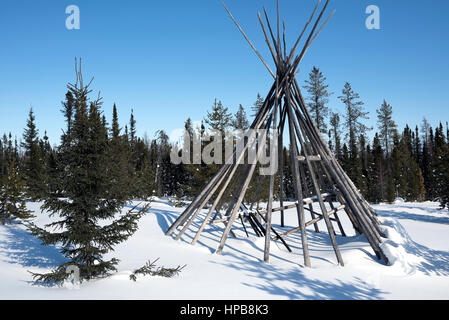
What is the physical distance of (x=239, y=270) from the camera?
230 inches

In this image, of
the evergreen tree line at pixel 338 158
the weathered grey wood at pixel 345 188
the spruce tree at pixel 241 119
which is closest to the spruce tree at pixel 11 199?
the evergreen tree line at pixel 338 158

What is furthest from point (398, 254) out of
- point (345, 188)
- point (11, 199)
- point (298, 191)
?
point (11, 199)

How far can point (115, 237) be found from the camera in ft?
16.1

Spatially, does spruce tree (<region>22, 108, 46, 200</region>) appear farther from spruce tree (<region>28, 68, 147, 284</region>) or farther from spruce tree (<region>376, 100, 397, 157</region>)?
spruce tree (<region>376, 100, 397, 157</region>)

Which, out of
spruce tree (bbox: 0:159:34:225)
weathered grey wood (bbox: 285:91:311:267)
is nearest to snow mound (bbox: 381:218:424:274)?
weathered grey wood (bbox: 285:91:311:267)

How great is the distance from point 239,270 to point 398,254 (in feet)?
11.9

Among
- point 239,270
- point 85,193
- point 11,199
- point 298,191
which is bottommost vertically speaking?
point 239,270

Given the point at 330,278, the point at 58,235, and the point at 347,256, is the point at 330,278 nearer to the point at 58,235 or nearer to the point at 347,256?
the point at 347,256

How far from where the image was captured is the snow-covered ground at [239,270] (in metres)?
4.60

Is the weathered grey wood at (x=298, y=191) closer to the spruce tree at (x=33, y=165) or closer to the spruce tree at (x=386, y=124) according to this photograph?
the spruce tree at (x=33, y=165)

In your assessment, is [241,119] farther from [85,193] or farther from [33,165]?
[85,193]

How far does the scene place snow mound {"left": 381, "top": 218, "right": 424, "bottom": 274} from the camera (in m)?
6.32

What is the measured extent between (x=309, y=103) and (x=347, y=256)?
22.4 meters
